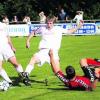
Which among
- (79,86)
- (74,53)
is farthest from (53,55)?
(74,53)

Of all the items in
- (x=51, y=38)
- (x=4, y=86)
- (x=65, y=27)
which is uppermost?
(x=51, y=38)

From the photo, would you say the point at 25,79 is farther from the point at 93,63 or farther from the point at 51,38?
the point at 93,63

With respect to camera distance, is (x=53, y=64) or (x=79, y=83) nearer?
(x=79, y=83)

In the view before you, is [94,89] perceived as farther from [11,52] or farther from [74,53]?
[74,53]

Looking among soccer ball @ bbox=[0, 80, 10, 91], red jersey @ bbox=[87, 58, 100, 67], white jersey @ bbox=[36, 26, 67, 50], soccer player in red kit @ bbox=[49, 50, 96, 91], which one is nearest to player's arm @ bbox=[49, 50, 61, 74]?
white jersey @ bbox=[36, 26, 67, 50]

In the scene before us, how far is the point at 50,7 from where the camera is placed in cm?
5381

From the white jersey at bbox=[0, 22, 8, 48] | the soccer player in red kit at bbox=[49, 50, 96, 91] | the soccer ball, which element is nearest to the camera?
the soccer player in red kit at bbox=[49, 50, 96, 91]

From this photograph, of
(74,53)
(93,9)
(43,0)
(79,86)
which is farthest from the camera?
(43,0)

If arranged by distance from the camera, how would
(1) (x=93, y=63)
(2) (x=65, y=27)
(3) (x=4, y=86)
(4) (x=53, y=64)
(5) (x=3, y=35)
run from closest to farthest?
1. (3) (x=4, y=86)
2. (1) (x=93, y=63)
3. (5) (x=3, y=35)
4. (4) (x=53, y=64)
5. (2) (x=65, y=27)

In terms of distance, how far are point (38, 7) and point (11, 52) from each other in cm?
4168

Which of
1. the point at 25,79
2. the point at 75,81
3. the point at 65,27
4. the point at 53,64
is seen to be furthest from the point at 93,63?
the point at 65,27

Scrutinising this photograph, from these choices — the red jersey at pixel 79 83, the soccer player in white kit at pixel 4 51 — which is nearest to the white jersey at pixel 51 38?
the soccer player in white kit at pixel 4 51

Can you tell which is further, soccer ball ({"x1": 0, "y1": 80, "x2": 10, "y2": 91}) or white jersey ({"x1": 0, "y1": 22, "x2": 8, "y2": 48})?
white jersey ({"x1": 0, "y1": 22, "x2": 8, "y2": 48})

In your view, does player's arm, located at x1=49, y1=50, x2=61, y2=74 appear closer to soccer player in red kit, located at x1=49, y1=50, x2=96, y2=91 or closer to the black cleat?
the black cleat
